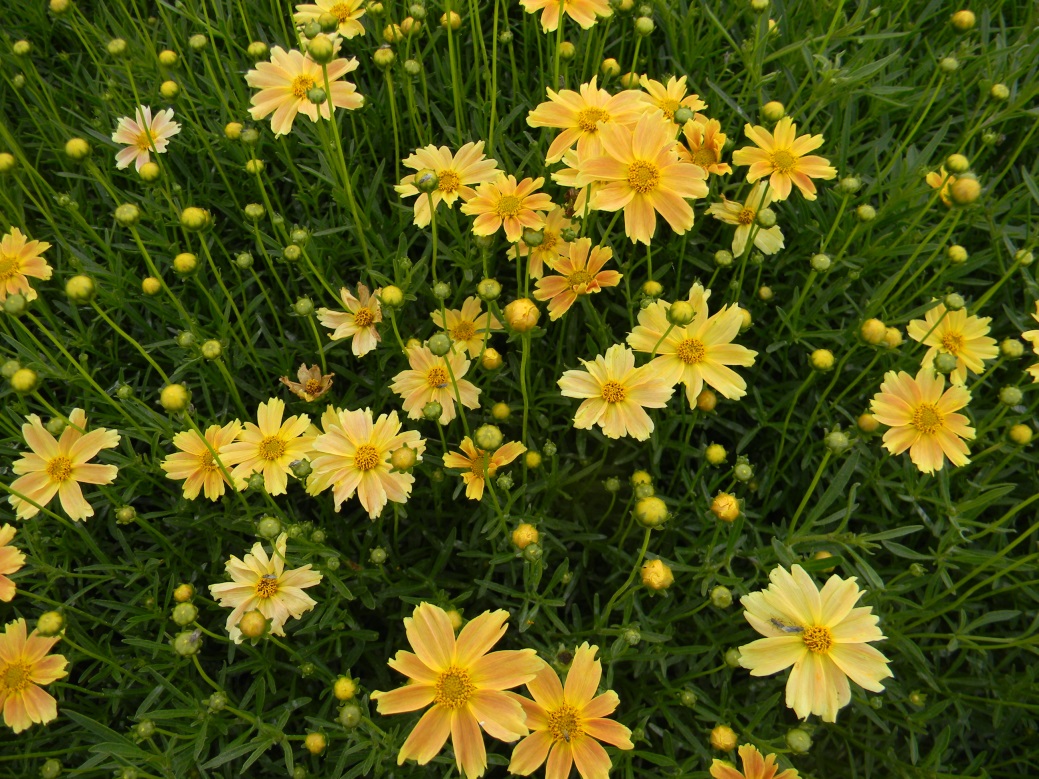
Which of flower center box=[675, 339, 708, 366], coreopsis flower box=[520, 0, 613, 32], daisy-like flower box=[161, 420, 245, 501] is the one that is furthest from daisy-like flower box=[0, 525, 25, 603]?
coreopsis flower box=[520, 0, 613, 32]

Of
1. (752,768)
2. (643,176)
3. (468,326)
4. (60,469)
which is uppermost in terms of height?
(643,176)

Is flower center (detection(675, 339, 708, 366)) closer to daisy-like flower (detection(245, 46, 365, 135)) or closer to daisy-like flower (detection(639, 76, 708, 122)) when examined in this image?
daisy-like flower (detection(639, 76, 708, 122))

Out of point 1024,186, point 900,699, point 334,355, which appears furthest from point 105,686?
point 1024,186

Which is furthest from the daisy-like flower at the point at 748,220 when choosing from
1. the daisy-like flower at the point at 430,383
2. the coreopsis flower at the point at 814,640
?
the coreopsis flower at the point at 814,640

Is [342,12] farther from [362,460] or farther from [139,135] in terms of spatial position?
[362,460]

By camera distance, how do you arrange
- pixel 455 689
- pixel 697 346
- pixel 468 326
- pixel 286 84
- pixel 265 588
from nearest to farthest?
1. pixel 455 689
2. pixel 265 588
3. pixel 697 346
4. pixel 468 326
5. pixel 286 84

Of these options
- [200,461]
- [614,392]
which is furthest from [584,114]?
[200,461]

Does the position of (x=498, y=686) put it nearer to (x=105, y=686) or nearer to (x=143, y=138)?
(x=105, y=686)
